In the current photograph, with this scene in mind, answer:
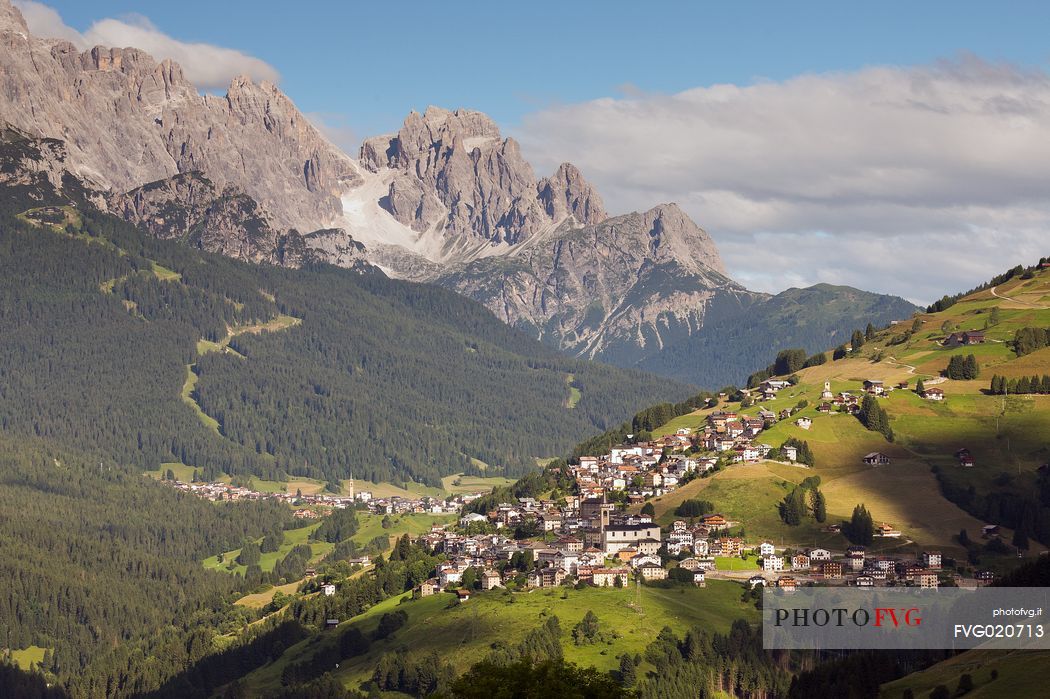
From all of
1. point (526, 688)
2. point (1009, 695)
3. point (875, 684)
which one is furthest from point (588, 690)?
point (875, 684)

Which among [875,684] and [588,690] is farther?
[875,684]

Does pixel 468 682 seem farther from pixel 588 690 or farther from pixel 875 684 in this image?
pixel 875 684

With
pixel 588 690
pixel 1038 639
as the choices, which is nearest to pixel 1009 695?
pixel 1038 639

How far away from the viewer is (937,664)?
653 feet

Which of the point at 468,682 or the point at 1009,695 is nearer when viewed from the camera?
the point at 468,682

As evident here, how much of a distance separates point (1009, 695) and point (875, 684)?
1055 inches

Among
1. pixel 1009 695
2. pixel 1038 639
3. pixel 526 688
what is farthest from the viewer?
pixel 1038 639

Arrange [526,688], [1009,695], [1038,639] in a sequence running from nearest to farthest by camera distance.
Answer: [526,688], [1009,695], [1038,639]

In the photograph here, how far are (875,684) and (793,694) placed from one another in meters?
10.1

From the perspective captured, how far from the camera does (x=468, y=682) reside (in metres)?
119

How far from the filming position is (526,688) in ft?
385

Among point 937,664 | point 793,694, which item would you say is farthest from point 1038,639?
point 793,694

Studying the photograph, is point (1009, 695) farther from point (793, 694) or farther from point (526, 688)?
point (526, 688)

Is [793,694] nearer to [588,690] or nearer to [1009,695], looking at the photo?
[1009,695]
